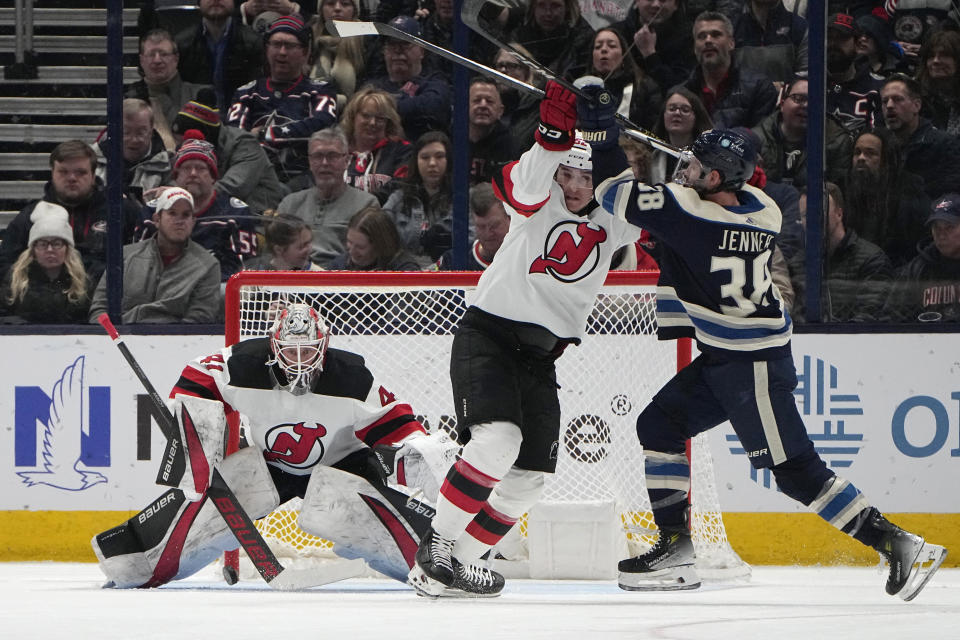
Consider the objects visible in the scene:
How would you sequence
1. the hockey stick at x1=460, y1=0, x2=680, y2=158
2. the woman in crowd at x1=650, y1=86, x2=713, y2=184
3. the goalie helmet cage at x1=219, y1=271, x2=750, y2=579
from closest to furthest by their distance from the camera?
the hockey stick at x1=460, y1=0, x2=680, y2=158
the goalie helmet cage at x1=219, y1=271, x2=750, y2=579
the woman in crowd at x1=650, y1=86, x2=713, y2=184

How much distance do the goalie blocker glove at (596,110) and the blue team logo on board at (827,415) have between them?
5.49 feet

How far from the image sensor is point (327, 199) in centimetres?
518

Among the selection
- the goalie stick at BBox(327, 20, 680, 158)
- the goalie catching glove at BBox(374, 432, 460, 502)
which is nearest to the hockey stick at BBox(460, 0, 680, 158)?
the goalie stick at BBox(327, 20, 680, 158)

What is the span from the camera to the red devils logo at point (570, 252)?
10.6ft

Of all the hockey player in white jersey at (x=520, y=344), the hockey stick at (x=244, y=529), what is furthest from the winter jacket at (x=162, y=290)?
the hockey player in white jersey at (x=520, y=344)

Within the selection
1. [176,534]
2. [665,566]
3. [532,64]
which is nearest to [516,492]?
[665,566]

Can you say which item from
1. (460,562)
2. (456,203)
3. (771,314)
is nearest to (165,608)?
(460,562)

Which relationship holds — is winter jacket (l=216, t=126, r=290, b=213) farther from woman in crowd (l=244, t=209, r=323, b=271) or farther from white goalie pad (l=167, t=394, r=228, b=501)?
white goalie pad (l=167, t=394, r=228, b=501)

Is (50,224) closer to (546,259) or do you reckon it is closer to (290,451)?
(290,451)

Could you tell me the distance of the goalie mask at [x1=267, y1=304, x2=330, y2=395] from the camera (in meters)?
3.50

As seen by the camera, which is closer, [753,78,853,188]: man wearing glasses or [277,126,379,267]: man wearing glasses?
[753,78,853,188]: man wearing glasses

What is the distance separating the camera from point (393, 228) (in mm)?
5094

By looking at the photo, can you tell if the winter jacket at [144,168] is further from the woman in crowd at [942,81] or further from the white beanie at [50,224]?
the woman in crowd at [942,81]

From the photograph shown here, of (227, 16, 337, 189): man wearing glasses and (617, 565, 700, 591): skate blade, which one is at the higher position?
(227, 16, 337, 189): man wearing glasses
